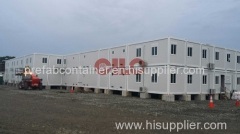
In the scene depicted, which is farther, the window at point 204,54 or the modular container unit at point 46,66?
the modular container unit at point 46,66

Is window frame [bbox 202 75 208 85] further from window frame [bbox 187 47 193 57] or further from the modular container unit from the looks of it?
the modular container unit

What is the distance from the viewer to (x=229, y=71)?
32969 mm

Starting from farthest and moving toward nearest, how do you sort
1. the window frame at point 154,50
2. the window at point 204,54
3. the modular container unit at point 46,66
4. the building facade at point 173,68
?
the modular container unit at point 46,66 < the window at point 204,54 < the window frame at point 154,50 < the building facade at point 173,68

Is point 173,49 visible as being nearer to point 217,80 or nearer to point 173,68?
point 173,68

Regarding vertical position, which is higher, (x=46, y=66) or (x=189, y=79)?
(x=46, y=66)

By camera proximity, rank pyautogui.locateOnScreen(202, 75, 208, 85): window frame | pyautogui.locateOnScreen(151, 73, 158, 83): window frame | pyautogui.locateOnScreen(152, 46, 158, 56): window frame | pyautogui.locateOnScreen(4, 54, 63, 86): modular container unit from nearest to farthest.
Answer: pyautogui.locateOnScreen(151, 73, 158, 83): window frame → pyautogui.locateOnScreen(152, 46, 158, 56): window frame → pyautogui.locateOnScreen(202, 75, 208, 85): window frame → pyautogui.locateOnScreen(4, 54, 63, 86): modular container unit

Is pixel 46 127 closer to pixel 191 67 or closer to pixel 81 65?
pixel 191 67

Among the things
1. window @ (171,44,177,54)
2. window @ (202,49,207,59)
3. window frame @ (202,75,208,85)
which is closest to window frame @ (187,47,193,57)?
window @ (171,44,177,54)

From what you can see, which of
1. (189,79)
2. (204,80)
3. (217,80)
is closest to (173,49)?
(189,79)

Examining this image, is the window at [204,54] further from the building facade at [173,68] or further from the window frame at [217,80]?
the window frame at [217,80]

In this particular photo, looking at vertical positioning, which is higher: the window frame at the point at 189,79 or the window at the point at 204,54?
the window at the point at 204,54

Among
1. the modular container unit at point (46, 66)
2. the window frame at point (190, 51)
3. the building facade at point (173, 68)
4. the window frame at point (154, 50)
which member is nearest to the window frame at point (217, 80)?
the building facade at point (173, 68)

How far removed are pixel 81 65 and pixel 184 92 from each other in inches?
836

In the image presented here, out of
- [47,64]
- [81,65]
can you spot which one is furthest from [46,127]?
[47,64]
